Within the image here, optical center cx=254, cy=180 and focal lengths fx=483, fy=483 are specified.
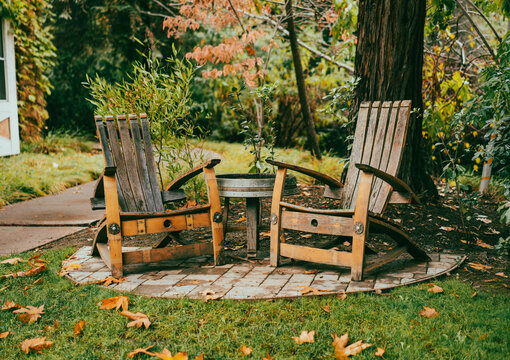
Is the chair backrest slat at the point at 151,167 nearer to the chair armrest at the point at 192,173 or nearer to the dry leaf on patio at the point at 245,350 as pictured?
the chair armrest at the point at 192,173

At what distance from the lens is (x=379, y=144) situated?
3346mm

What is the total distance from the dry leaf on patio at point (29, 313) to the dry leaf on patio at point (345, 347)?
1464mm

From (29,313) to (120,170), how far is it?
126 centimetres

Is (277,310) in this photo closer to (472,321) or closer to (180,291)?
(180,291)

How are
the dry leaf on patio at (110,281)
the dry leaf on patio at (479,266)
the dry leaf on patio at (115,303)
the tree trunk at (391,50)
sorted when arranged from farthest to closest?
the tree trunk at (391,50), the dry leaf on patio at (479,266), the dry leaf on patio at (110,281), the dry leaf on patio at (115,303)

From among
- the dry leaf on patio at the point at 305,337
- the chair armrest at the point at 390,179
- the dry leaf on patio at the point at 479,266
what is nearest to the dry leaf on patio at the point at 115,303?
the dry leaf on patio at the point at 305,337

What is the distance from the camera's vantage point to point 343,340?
2104mm

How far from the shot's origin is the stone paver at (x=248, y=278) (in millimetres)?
A: 2668

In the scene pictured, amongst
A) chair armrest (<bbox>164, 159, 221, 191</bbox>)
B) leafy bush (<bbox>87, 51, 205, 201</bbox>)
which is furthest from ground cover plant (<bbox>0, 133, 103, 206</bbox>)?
chair armrest (<bbox>164, 159, 221, 191</bbox>)

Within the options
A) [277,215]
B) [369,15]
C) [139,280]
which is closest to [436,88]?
[369,15]

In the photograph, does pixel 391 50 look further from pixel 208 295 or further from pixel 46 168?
pixel 46 168

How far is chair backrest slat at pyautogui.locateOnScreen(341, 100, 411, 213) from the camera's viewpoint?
3.16m

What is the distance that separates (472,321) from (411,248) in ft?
2.88

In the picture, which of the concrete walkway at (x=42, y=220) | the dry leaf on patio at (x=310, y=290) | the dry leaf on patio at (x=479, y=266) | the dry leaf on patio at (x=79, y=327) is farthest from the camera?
the concrete walkway at (x=42, y=220)
